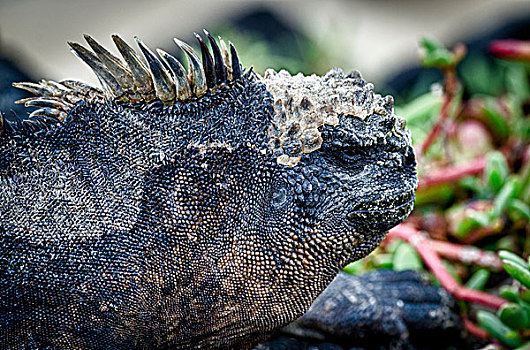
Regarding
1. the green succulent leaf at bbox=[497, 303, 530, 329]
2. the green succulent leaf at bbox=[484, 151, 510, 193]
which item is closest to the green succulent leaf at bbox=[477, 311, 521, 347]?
the green succulent leaf at bbox=[497, 303, 530, 329]

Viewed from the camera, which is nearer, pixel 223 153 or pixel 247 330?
pixel 223 153

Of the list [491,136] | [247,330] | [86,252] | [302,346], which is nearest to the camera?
[86,252]

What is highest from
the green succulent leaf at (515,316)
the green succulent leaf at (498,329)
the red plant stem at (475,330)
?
the green succulent leaf at (515,316)

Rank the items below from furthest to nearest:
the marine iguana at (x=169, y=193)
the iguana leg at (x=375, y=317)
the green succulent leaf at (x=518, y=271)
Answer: the iguana leg at (x=375, y=317)
the green succulent leaf at (x=518, y=271)
the marine iguana at (x=169, y=193)

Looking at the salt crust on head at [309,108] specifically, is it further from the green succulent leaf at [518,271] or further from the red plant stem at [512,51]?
the red plant stem at [512,51]

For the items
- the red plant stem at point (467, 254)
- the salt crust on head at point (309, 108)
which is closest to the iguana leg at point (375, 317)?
the red plant stem at point (467, 254)

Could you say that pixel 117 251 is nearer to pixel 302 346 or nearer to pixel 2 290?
pixel 2 290

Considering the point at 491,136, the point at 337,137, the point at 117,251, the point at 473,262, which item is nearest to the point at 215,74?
the point at 337,137

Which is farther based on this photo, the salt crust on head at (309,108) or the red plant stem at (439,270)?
the red plant stem at (439,270)
